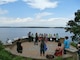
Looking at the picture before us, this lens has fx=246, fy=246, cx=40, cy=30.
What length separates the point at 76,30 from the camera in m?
36.6

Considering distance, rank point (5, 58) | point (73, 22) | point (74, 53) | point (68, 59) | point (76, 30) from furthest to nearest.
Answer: point (73, 22) < point (76, 30) < point (74, 53) < point (68, 59) < point (5, 58)

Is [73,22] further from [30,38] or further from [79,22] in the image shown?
[30,38]

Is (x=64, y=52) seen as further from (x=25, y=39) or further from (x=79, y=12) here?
(x=79, y=12)

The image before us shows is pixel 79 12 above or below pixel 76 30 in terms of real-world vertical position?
above

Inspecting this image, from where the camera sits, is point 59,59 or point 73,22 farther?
point 73,22

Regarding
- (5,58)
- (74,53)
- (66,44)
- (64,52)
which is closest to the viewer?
(5,58)

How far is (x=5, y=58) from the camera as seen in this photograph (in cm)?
1430

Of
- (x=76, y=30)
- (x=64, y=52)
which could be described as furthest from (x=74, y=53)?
(x=76, y=30)

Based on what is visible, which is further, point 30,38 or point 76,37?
point 76,37

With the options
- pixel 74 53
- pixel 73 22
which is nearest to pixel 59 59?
pixel 74 53

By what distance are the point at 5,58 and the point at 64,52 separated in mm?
5485

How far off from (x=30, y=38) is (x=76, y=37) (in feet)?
33.8

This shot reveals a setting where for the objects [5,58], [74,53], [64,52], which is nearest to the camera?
[5,58]

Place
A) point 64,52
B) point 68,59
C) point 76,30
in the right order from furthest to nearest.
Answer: point 76,30 < point 64,52 < point 68,59
